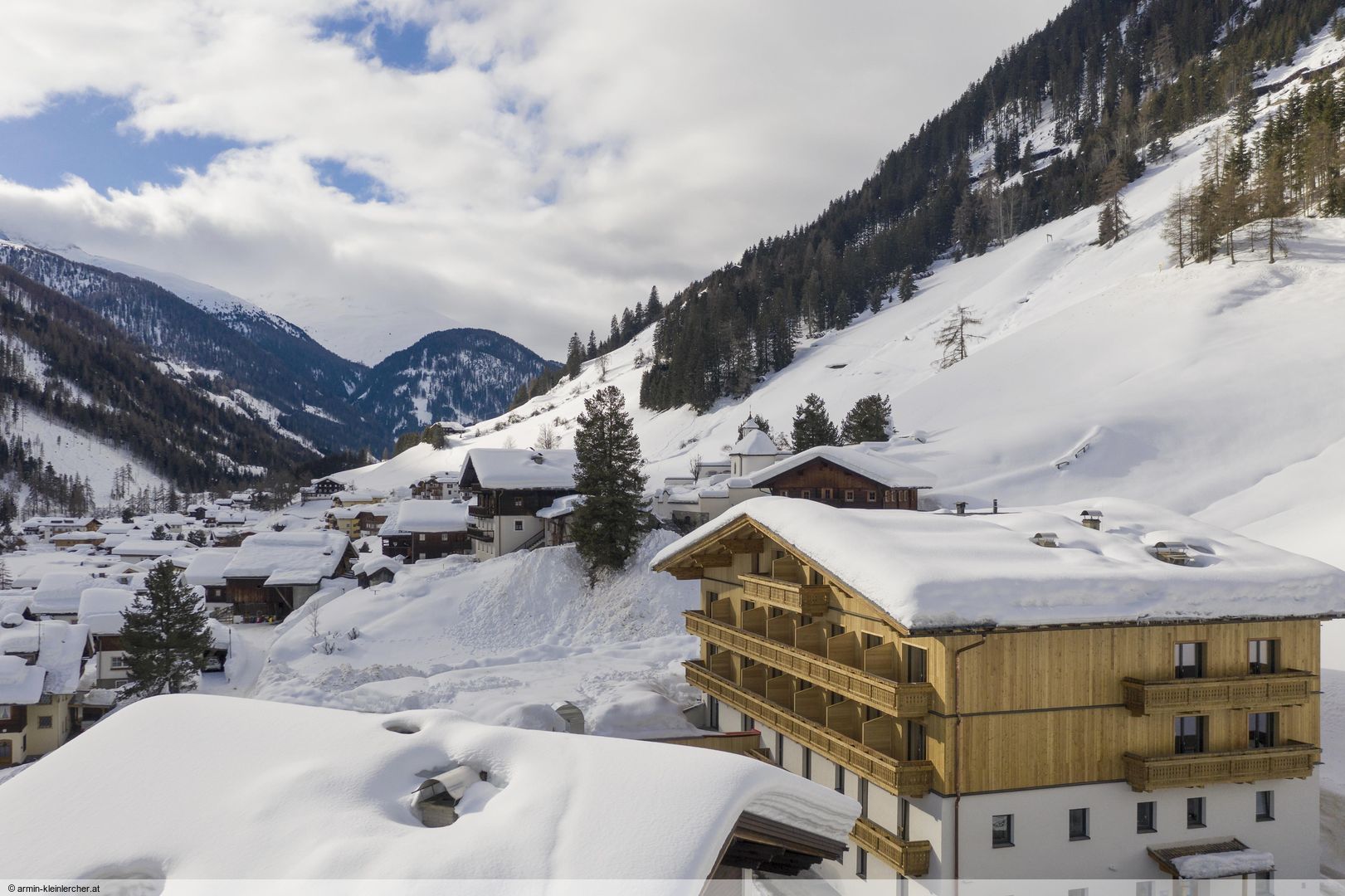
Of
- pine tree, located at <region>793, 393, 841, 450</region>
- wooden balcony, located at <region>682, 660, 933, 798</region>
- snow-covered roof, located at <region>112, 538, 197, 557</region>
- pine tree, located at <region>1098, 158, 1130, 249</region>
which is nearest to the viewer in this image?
wooden balcony, located at <region>682, 660, 933, 798</region>

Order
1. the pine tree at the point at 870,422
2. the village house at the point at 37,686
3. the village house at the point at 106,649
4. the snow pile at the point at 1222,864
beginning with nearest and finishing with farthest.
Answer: the snow pile at the point at 1222,864 < the village house at the point at 37,686 < the village house at the point at 106,649 < the pine tree at the point at 870,422

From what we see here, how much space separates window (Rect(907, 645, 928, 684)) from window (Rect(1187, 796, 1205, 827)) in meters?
6.50

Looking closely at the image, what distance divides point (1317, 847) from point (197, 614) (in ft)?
145

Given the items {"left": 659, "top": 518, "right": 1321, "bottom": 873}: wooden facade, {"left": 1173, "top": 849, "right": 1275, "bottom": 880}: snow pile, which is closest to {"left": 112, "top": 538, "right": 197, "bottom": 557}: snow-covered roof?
{"left": 659, "top": 518, "right": 1321, "bottom": 873}: wooden facade

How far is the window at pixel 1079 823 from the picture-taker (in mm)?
16266

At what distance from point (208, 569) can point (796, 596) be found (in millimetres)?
64998

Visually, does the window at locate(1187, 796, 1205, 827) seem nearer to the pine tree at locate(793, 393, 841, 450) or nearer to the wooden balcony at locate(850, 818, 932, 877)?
the wooden balcony at locate(850, 818, 932, 877)

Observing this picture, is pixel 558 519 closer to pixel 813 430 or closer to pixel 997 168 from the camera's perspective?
pixel 813 430

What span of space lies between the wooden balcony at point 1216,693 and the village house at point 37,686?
162ft

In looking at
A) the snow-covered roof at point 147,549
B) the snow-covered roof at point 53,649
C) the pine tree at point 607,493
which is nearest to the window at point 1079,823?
the pine tree at point 607,493

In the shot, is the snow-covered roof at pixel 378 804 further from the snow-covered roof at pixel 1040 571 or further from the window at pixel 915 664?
the window at pixel 915 664

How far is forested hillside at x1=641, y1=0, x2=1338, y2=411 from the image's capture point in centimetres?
12156

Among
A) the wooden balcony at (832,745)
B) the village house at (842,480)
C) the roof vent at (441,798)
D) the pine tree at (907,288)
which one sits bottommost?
the wooden balcony at (832,745)

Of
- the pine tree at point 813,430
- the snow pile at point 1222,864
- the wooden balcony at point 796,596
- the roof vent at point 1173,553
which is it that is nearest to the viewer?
the snow pile at point 1222,864
